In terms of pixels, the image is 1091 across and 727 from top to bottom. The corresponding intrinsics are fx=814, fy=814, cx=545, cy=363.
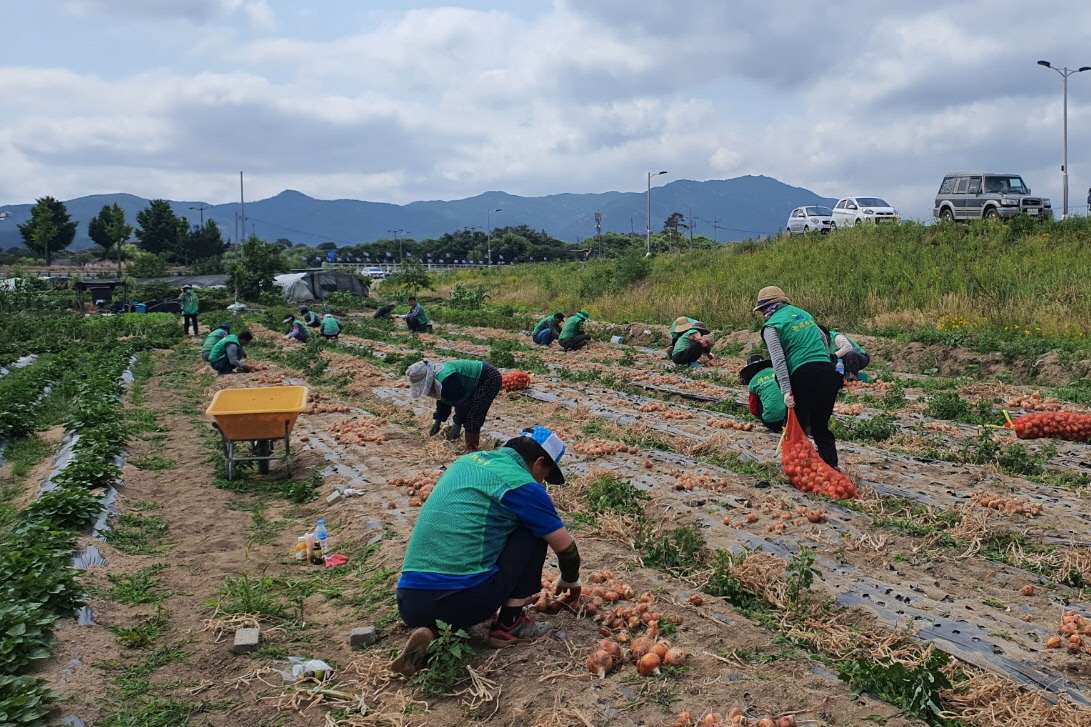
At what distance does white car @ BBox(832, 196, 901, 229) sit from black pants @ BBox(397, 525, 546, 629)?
1036 inches

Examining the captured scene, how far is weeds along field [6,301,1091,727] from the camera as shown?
3.94 meters

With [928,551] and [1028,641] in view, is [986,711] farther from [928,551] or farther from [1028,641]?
[928,551]

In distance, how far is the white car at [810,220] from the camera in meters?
31.4

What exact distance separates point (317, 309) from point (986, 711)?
120 feet

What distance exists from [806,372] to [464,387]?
3606mm

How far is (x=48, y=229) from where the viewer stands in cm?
6781

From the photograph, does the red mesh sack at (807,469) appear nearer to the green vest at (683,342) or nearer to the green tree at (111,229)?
the green vest at (683,342)

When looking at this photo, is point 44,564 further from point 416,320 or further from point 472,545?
point 416,320

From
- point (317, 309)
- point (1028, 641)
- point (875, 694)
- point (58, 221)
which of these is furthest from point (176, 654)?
point (58, 221)

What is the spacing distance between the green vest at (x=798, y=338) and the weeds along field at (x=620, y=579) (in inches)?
44.1

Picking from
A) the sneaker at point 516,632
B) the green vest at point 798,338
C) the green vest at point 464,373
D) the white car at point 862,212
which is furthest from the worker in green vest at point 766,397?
the white car at point 862,212

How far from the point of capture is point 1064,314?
14656 mm

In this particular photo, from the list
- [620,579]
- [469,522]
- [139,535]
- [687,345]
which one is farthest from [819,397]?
[687,345]

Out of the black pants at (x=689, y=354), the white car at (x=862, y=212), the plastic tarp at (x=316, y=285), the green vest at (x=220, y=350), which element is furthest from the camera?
the plastic tarp at (x=316, y=285)
